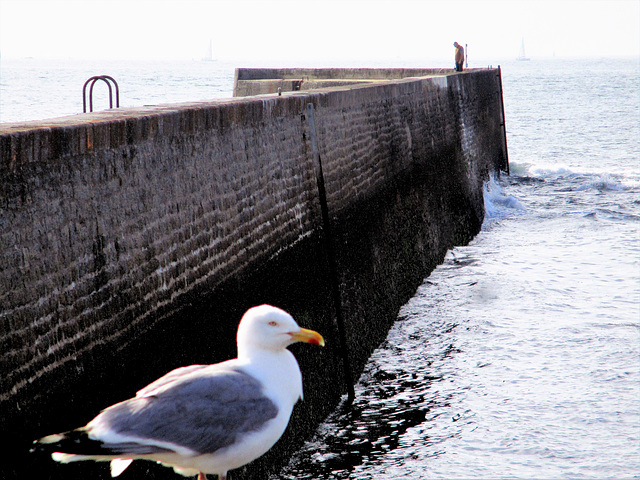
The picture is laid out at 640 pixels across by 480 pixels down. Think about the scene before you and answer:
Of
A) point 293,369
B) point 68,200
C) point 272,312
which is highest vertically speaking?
point 68,200

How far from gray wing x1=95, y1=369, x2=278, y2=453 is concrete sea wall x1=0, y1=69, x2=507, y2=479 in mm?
674

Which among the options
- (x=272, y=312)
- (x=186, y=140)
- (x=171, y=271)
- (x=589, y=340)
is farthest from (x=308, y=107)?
(x=589, y=340)

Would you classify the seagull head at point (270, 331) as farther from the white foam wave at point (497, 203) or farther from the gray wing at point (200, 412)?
the white foam wave at point (497, 203)

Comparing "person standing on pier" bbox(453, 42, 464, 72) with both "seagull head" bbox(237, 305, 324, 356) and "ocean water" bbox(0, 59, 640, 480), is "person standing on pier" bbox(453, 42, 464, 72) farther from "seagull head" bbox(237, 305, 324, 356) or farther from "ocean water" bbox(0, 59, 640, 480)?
"seagull head" bbox(237, 305, 324, 356)

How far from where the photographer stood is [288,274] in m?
6.73

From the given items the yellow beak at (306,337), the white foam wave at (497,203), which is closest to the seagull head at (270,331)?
the yellow beak at (306,337)

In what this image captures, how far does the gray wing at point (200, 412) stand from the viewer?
3.16 meters

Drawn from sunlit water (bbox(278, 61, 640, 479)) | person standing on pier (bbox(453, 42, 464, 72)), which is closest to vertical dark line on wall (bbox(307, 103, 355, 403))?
sunlit water (bbox(278, 61, 640, 479))

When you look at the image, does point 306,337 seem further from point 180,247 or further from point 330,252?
point 330,252

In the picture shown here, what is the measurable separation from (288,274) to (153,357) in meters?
2.31

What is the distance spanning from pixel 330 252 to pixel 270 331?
4140mm

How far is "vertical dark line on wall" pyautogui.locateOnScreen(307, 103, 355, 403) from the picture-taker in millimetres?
7605

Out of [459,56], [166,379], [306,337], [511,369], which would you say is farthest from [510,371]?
[459,56]

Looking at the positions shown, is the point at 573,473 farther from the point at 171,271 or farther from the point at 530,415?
the point at 171,271
